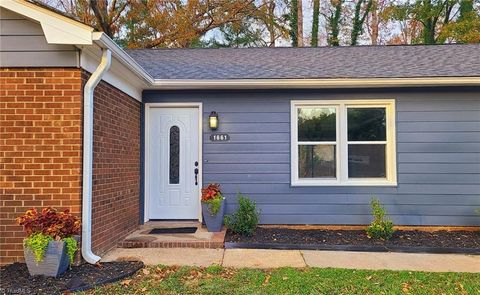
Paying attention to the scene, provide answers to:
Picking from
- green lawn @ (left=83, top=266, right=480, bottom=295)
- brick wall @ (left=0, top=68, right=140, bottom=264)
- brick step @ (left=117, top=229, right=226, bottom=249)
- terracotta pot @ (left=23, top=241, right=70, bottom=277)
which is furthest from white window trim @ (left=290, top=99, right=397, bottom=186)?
terracotta pot @ (left=23, top=241, right=70, bottom=277)

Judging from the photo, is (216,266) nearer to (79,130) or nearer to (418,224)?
(79,130)

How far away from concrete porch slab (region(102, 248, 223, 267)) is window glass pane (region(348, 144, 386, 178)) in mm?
2887

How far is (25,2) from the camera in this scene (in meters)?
3.80

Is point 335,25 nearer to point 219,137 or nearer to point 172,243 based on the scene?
point 219,137

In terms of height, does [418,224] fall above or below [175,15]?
below

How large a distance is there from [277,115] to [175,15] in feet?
34.4

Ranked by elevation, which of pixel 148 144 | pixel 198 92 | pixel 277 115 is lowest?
pixel 148 144

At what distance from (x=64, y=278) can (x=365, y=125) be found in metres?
5.11

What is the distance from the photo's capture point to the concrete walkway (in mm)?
4230

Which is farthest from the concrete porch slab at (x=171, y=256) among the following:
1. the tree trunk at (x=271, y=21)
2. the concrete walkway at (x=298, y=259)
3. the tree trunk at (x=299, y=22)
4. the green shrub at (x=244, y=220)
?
the tree trunk at (x=299, y=22)

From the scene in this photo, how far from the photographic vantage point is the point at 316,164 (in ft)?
20.4

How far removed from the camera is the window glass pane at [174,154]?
6379 millimetres

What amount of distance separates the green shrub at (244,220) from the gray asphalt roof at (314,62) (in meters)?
2.15

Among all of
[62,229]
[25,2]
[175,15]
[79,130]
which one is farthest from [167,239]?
[175,15]
